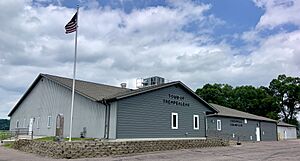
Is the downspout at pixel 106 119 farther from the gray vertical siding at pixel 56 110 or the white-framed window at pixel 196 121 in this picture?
the white-framed window at pixel 196 121

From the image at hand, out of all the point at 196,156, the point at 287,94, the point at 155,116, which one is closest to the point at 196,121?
the point at 155,116

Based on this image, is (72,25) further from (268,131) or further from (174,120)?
(268,131)

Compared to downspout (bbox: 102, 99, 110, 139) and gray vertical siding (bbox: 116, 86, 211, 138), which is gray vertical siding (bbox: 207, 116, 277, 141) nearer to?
gray vertical siding (bbox: 116, 86, 211, 138)

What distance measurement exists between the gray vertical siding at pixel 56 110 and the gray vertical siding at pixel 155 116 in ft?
6.12

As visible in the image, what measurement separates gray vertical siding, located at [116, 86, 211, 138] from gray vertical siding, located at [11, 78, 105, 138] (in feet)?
6.12

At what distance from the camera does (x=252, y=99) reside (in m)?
66.8

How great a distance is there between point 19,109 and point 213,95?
133 ft

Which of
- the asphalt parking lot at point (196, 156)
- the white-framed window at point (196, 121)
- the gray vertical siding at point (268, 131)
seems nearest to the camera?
the asphalt parking lot at point (196, 156)

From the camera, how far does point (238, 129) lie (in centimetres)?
Answer: 3738

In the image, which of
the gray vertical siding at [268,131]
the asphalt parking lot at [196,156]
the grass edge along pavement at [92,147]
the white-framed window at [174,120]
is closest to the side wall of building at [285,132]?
the gray vertical siding at [268,131]

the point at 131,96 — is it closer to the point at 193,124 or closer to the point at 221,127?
the point at 193,124

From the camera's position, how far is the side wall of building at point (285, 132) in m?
48.0

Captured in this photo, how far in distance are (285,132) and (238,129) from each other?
1714cm

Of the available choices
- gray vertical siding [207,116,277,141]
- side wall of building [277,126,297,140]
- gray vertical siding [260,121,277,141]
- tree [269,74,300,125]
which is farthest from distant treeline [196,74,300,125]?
gray vertical siding [207,116,277,141]
